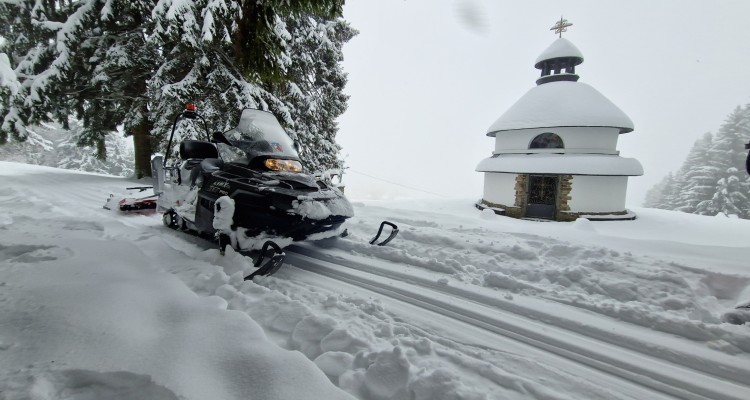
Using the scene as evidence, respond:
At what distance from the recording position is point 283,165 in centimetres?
419

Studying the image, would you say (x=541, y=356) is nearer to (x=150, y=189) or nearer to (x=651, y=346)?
(x=651, y=346)

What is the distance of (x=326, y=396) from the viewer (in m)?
1.52

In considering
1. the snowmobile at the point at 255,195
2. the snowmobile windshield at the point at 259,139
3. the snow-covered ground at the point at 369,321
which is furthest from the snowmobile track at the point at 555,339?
the snowmobile windshield at the point at 259,139

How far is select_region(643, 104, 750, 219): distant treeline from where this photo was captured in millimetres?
23641

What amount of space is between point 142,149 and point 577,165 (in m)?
18.2

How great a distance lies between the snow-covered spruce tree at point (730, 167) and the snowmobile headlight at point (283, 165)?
33.8 meters

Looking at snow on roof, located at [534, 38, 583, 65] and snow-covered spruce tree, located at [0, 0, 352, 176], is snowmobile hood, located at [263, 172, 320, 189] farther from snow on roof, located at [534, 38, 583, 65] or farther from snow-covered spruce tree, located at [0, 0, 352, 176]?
snow on roof, located at [534, 38, 583, 65]

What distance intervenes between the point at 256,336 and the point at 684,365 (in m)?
2.94

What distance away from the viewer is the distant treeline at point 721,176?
77.6ft

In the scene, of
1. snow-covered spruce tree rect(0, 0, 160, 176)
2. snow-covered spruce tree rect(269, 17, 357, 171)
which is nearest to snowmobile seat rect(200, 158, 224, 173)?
snow-covered spruce tree rect(269, 17, 357, 171)

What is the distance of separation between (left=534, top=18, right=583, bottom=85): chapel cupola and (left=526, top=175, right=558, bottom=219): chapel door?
19.8ft

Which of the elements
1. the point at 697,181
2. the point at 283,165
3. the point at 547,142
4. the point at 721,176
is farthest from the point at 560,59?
the point at 721,176

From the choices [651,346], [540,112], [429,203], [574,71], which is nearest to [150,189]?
[651,346]

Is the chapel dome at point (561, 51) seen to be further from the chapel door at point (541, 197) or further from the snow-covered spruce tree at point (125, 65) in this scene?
the snow-covered spruce tree at point (125, 65)
